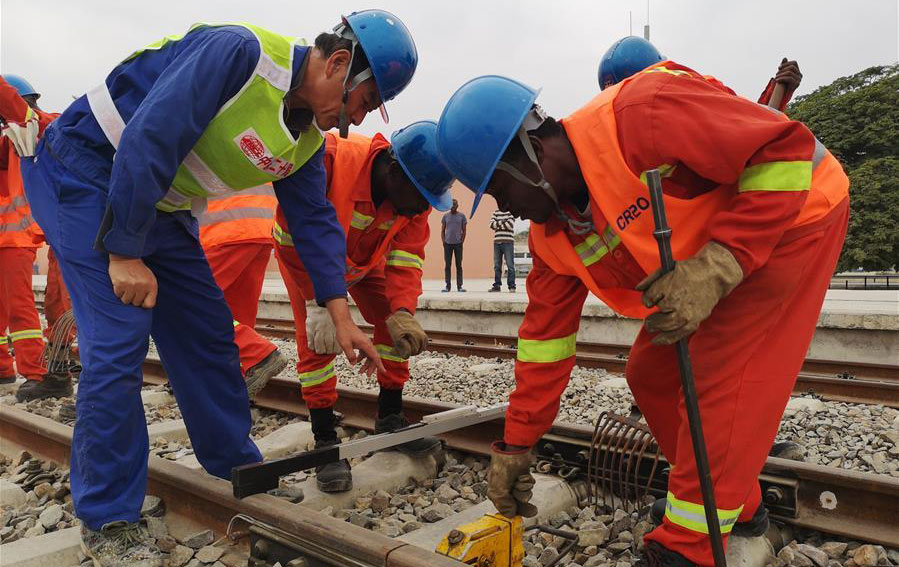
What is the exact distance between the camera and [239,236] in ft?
14.7

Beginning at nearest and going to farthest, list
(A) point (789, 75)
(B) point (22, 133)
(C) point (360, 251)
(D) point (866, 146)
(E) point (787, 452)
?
(E) point (787, 452)
(C) point (360, 251)
(A) point (789, 75)
(B) point (22, 133)
(D) point (866, 146)

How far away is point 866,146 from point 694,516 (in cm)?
3067

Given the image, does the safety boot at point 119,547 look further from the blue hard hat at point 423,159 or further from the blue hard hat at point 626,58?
the blue hard hat at point 626,58

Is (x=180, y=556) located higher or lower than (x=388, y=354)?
lower

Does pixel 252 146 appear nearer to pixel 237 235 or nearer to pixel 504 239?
pixel 237 235

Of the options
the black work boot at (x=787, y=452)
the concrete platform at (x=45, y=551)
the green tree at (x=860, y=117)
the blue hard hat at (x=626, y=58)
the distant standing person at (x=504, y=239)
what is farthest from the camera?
the green tree at (x=860, y=117)

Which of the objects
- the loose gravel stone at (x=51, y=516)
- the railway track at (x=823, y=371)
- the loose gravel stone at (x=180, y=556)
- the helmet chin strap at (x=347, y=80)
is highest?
the helmet chin strap at (x=347, y=80)

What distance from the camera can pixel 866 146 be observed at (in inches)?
1075

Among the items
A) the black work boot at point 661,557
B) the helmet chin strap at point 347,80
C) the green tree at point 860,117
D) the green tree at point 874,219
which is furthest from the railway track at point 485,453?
the green tree at point 860,117

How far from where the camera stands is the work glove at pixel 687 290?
1808 millimetres

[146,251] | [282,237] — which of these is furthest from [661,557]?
[282,237]

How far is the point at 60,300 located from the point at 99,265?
4.70 meters

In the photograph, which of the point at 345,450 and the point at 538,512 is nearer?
the point at 538,512

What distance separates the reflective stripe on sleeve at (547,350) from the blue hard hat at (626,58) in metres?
2.40
